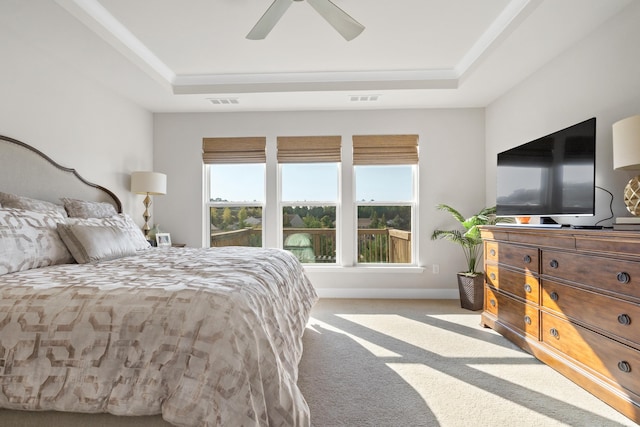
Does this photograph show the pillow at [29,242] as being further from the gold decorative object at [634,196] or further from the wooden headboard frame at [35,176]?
the gold decorative object at [634,196]

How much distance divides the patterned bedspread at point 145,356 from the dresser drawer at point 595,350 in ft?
5.55

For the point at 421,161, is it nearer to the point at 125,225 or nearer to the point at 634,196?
the point at 634,196

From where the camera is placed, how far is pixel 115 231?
2.38m

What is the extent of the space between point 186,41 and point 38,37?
42.2 inches

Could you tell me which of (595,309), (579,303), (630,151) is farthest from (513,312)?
(630,151)

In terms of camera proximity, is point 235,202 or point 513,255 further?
Answer: point 235,202

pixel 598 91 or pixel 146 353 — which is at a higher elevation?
pixel 598 91

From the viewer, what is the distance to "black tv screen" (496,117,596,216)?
2.27 metres

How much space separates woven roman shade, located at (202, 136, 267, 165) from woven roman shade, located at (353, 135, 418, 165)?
1248 mm

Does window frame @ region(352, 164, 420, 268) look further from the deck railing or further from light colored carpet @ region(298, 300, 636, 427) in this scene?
light colored carpet @ region(298, 300, 636, 427)

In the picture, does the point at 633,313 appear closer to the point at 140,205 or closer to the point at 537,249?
the point at 537,249

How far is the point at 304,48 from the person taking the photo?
10.2 feet

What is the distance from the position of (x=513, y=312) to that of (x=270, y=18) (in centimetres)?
285

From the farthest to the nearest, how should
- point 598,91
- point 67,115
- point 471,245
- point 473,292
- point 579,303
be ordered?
point 471,245
point 473,292
point 67,115
point 598,91
point 579,303
